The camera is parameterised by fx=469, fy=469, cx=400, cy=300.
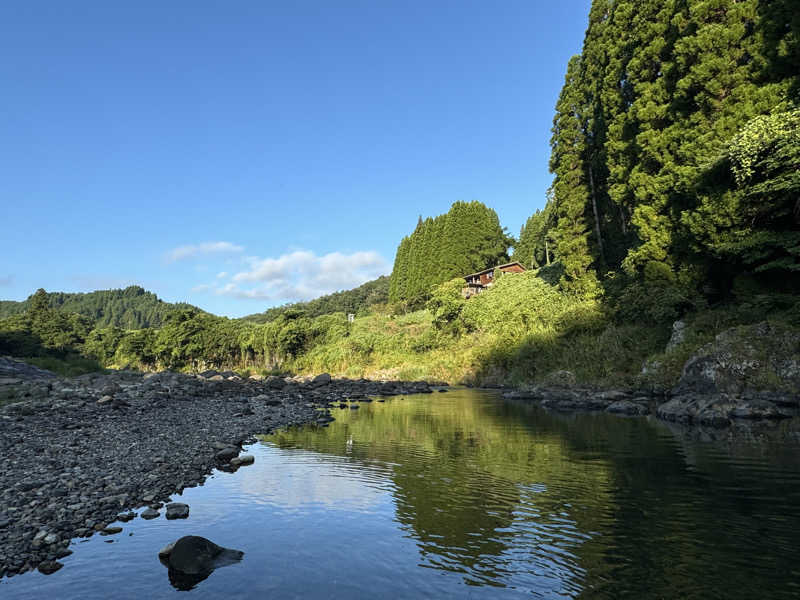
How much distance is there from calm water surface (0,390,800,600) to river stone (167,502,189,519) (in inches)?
9.9

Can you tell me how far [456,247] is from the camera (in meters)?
77.7

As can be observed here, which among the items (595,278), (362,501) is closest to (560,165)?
(595,278)

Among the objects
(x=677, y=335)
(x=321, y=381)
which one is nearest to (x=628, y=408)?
(x=677, y=335)

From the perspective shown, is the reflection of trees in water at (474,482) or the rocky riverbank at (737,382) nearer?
the reflection of trees in water at (474,482)

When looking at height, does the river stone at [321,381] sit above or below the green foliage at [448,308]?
below

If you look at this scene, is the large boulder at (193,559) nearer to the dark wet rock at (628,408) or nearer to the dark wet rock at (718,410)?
the dark wet rock at (718,410)

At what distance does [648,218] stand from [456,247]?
1976 inches

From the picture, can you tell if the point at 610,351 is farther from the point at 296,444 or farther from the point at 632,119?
the point at 296,444

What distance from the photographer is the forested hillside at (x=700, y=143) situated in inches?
775

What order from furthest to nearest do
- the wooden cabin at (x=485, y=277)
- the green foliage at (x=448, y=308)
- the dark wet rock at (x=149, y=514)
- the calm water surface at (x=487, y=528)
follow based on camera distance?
the wooden cabin at (x=485, y=277), the green foliage at (x=448, y=308), the dark wet rock at (x=149, y=514), the calm water surface at (x=487, y=528)

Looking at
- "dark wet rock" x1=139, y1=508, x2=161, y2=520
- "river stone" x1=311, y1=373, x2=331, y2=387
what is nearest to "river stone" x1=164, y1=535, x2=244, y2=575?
"dark wet rock" x1=139, y1=508, x2=161, y2=520

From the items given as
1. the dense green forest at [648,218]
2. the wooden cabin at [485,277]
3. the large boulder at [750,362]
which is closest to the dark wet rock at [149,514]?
the large boulder at [750,362]

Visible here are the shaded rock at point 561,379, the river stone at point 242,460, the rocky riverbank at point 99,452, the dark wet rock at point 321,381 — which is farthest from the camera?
the dark wet rock at point 321,381

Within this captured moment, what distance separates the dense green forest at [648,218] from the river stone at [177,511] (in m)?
22.3
